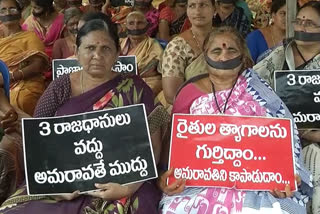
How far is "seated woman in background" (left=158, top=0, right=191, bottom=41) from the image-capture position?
695cm

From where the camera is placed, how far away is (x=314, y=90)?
3.43 metres

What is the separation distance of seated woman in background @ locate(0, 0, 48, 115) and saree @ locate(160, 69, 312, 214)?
2.25 m

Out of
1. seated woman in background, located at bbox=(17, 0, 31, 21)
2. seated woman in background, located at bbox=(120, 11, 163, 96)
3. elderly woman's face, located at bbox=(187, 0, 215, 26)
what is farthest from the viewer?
seated woman in background, located at bbox=(17, 0, 31, 21)

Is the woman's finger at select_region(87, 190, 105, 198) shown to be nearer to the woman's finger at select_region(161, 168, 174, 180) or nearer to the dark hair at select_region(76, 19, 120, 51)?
the woman's finger at select_region(161, 168, 174, 180)

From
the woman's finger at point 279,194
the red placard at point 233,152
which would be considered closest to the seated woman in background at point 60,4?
the red placard at point 233,152

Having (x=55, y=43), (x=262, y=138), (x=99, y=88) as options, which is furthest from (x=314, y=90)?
(x=55, y=43)

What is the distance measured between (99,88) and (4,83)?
3.52 ft

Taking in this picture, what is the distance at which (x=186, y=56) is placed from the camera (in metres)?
4.16

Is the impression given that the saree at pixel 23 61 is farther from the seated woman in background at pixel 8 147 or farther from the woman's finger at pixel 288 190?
the woman's finger at pixel 288 190

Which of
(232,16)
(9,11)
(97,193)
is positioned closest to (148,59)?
(232,16)

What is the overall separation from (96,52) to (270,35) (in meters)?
2.19

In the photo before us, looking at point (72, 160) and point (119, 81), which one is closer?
point (72, 160)

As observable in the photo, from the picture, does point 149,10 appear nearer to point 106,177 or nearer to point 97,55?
point 97,55

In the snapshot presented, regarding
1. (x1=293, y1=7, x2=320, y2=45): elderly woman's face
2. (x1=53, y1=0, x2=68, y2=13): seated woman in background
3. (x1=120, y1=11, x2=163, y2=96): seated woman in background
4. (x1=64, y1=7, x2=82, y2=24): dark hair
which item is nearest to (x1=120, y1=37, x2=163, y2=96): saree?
(x1=120, y1=11, x2=163, y2=96): seated woman in background
